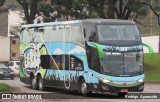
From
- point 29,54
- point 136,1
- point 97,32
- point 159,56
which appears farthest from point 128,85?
point 159,56

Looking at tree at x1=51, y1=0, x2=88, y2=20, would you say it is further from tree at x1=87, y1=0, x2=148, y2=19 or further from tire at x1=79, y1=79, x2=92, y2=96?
tire at x1=79, y1=79, x2=92, y2=96

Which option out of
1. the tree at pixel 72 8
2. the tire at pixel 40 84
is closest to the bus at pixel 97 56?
the tire at pixel 40 84

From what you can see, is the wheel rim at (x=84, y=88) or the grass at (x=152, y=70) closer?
the wheel rim at (x=84, y=88)

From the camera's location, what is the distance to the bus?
2480 cm

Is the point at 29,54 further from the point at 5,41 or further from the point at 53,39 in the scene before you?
the point at 5,41

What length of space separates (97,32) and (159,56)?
43.2 meters

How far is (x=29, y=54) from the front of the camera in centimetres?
3231

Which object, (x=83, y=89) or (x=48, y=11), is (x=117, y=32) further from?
(x=48, y=11)

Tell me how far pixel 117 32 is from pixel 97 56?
1.67 metres

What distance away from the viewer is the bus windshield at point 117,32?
2520 cm

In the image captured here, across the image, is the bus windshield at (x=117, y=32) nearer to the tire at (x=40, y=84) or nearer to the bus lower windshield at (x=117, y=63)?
the bus lower windshield at (x=117, y=63)

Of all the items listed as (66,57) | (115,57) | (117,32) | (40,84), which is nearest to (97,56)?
(115,57)

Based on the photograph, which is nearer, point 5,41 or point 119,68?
point 119,68

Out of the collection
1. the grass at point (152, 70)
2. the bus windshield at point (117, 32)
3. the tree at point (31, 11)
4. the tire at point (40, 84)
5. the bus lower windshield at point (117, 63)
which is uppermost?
the tree at point (31, 11)
